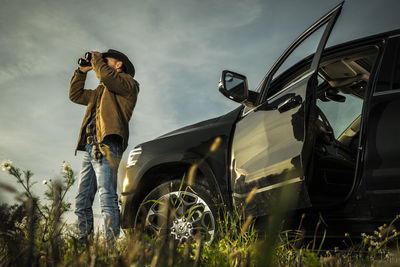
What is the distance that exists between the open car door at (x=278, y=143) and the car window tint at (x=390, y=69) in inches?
16.5

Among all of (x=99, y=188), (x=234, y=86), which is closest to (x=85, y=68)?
(x=99, y=188)

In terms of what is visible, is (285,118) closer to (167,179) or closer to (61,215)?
(167,179)

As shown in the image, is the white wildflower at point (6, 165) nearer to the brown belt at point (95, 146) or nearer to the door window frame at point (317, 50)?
the brown belt at point (95, 146)

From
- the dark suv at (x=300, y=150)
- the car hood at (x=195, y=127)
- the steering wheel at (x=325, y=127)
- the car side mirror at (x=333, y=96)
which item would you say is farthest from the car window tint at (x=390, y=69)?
the car hood at (x=195, y=127)

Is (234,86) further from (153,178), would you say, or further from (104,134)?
(104,134)

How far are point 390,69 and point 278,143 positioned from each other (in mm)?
901

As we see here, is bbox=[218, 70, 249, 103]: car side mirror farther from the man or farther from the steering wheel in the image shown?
the man

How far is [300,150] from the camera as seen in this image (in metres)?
2.21

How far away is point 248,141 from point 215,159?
384 millimetres

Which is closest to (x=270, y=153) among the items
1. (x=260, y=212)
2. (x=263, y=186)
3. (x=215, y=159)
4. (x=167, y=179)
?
(x=263, y=186)

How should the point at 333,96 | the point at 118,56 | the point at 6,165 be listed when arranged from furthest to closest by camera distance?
→ the point at 118,56, the point at 333,96, the point at 6,165

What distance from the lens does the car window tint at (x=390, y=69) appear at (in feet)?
7.40

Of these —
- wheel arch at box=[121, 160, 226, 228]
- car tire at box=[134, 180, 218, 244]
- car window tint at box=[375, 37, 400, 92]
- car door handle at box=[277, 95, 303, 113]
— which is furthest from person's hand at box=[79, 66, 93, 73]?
car window tint at box=[375, 37, 400, 92]

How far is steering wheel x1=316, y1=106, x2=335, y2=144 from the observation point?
3.05 m
